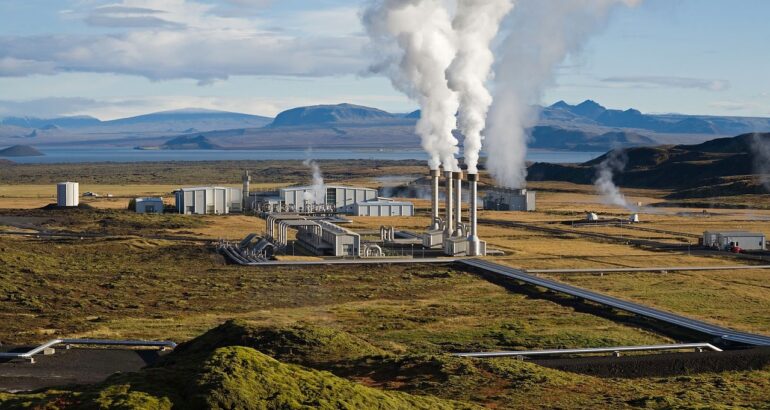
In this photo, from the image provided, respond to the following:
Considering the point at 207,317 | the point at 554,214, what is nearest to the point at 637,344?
the point at 207,317

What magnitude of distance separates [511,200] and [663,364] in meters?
97.1

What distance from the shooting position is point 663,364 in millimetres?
36844

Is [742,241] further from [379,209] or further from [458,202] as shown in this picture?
[379,209]

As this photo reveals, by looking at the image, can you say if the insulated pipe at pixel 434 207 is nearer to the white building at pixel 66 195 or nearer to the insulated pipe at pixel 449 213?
the insulated pipe at pixel 449 213

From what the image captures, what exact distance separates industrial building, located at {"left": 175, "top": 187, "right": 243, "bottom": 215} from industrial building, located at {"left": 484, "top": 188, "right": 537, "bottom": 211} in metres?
35.1

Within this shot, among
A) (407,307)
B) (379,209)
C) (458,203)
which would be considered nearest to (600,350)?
(407,307)

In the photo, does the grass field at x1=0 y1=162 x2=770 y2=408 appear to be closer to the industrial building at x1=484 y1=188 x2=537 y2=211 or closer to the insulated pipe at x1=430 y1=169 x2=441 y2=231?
the insulated pipe at x1=430 y1=169 x2=441 y2=231

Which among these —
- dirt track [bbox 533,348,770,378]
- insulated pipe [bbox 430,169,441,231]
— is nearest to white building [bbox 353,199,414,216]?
insulated pipe [bbox 430,169,441,231]

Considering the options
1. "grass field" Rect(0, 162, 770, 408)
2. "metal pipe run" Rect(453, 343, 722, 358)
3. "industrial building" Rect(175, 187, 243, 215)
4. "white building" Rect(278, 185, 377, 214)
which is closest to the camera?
"grass field" Rect(0, 162, 770, 408)

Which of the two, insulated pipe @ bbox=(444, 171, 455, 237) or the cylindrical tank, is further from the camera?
the cylindrical tank

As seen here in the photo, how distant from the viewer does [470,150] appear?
8106 cm

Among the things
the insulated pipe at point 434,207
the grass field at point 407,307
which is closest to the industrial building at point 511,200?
the grass field at point 407,307

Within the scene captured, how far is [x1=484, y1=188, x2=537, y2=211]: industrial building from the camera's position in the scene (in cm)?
13225

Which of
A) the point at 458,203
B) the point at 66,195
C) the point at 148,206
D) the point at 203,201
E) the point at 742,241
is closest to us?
the point at 742,241
